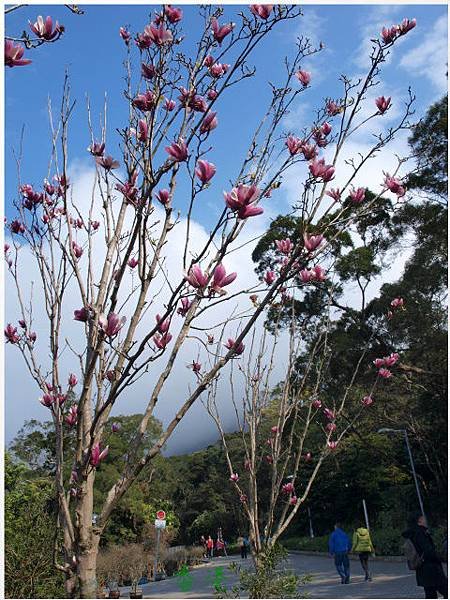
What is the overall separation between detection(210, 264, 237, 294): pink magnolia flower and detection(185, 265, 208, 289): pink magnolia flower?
0.03m

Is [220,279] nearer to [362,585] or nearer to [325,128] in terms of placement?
[325,128]

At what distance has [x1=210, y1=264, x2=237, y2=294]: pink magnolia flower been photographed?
152 centimetres

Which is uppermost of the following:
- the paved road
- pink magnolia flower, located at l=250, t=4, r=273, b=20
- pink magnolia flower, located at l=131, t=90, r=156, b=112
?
pink magnolia flower, located at l=250, t=4, r=273, b=20

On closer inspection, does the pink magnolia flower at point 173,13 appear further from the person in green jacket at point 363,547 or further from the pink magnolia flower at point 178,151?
the person in green jacket at point 363,547

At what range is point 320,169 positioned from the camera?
185cm

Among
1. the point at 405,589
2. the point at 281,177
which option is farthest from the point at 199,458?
the point at 281,177

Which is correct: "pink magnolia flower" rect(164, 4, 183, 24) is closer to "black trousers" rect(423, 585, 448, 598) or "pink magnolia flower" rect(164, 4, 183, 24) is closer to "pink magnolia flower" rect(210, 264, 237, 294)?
"pink magnolia flower" rect(210, 264, 237, 294)

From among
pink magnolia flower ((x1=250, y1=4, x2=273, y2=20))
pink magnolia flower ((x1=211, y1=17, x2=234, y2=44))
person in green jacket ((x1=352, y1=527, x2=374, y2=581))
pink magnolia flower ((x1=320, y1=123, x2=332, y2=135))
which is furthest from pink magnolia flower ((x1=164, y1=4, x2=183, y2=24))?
person in green jacket ((x1=352, y1=527, x2=374, y2=581))

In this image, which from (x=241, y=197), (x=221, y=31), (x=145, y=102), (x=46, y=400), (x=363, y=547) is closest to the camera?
(x=241, y=197)

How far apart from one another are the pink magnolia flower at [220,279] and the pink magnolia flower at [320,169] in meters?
0.54

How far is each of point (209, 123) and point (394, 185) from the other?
0.65m

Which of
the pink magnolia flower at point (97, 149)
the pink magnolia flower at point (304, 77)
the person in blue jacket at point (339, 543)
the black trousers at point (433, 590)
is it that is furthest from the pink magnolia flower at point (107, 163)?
the person in blue jacket at point (339, 543)

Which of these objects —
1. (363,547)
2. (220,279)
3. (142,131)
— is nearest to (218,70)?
(142,131)

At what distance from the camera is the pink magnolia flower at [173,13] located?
2.00 metres
